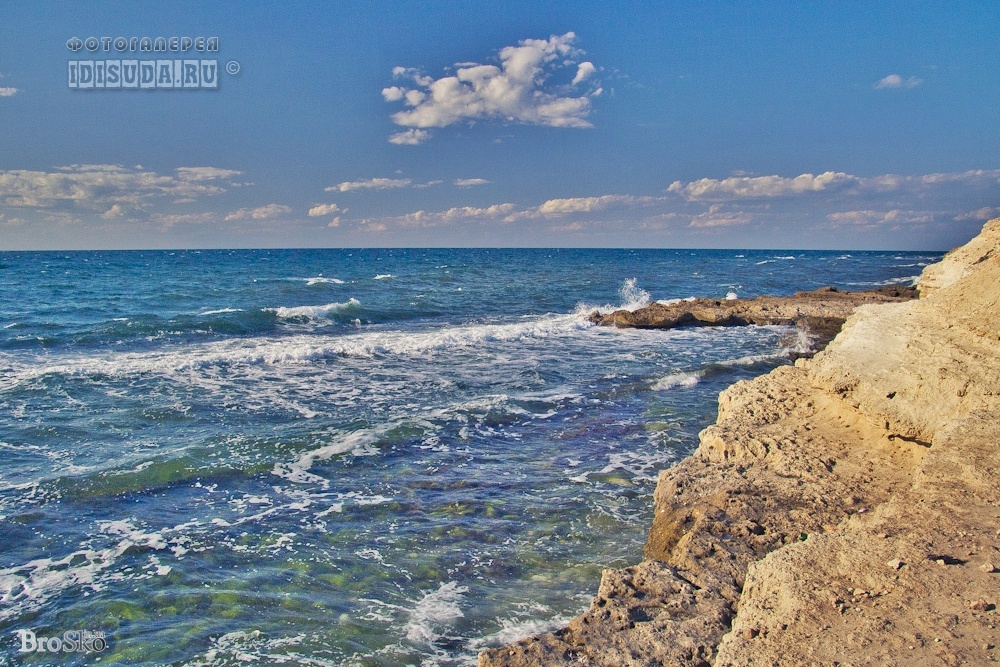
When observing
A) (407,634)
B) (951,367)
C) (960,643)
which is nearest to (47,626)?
(407,634)

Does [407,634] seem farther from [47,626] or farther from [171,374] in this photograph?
[171,374]

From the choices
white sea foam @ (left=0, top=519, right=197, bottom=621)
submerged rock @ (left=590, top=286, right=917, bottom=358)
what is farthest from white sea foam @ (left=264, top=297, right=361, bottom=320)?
white sea foam @ (left=0, top=519, right=197, bottom=621)

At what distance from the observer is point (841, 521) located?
5395 millimetres

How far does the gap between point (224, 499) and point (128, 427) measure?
4.39 m

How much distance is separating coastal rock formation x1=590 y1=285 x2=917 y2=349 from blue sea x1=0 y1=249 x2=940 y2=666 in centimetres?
429

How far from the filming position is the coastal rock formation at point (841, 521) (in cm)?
362

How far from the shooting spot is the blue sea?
5.47 meters

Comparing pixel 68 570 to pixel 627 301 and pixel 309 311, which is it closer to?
pixel 309 311

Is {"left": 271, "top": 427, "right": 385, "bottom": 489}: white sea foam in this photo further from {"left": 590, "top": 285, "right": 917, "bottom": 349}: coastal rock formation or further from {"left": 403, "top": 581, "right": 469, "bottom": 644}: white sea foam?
{"left": 590, "top": 285, "right": 917, "bottom": 349}: coastal rock formation

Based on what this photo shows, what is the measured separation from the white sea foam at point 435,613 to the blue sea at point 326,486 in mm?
26

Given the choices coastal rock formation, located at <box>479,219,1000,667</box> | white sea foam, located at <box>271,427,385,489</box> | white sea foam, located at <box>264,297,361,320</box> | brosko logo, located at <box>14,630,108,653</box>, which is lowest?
brosko logo, located at <box>14,630,108,653</box>

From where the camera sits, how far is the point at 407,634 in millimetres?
5188

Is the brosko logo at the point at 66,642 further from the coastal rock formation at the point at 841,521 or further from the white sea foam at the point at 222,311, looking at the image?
the white sea foam at the point at 222,311

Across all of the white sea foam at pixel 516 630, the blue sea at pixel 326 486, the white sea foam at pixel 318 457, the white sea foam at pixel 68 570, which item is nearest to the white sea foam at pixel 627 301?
the blue sea at pixel 326 486
